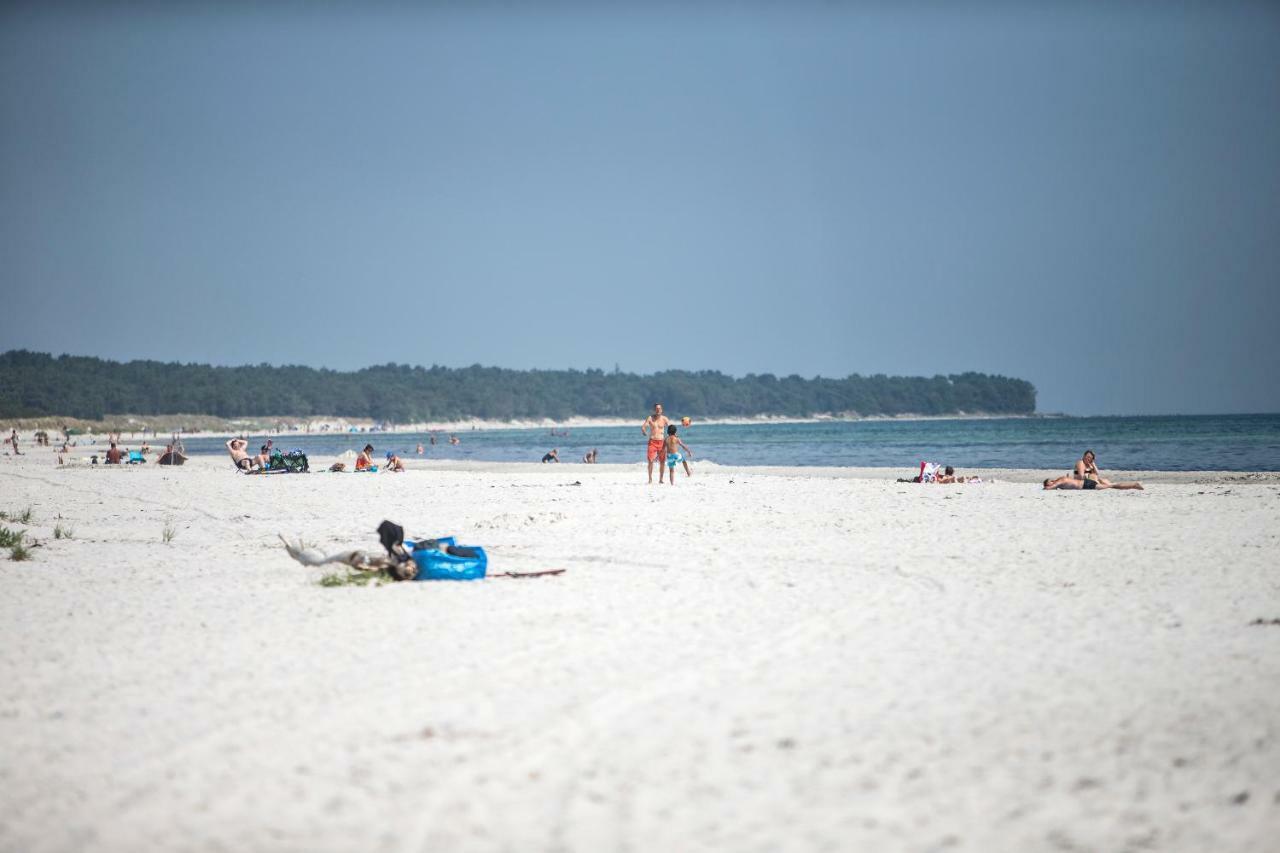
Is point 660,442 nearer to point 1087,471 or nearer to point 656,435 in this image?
point 656,435

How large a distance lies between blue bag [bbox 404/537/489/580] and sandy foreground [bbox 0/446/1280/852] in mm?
193

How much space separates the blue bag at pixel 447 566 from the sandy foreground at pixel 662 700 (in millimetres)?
193

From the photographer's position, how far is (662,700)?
528cm

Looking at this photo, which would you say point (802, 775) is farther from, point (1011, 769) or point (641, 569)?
point (641, 569)

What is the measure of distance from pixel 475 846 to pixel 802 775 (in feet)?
4.60

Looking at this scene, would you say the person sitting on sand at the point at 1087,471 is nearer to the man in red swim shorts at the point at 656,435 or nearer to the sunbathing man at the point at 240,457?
the man in red swim shorts at the point at 656,435

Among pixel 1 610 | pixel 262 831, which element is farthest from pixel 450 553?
pixel 262 831

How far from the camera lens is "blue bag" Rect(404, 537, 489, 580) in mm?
9203

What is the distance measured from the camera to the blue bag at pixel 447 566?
362 inches

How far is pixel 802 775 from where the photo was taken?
424cm

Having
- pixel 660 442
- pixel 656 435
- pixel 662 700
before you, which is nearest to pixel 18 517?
pixel 656 435

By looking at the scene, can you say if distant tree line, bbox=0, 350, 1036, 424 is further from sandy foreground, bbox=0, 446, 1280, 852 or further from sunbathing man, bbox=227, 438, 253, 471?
sandy foreground, bbox=0, 446, 1280, 852

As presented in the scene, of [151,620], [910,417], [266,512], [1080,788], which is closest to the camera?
[1080,788]

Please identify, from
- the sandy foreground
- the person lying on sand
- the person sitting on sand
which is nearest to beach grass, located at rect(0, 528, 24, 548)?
the sandy foreground
